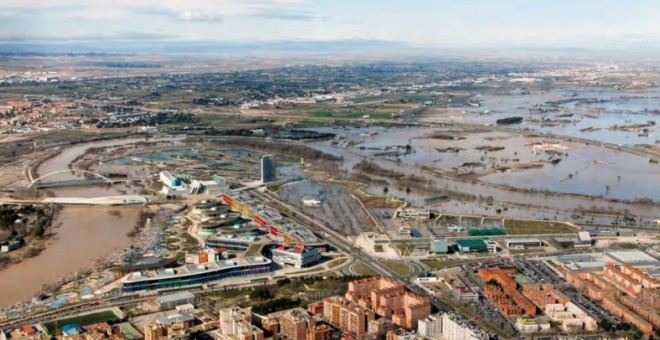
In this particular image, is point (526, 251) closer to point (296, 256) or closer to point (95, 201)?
point (296, 256)

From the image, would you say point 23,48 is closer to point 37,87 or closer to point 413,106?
point 37,87

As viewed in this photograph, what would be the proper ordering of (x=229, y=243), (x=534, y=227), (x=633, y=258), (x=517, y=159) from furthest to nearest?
(x=517, y=159) < (x=534, y=227) < (x=229, y=243) < (x=633, y=258)

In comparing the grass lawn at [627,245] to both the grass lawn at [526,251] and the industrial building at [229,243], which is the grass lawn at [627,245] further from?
the industrial building at [229,243]

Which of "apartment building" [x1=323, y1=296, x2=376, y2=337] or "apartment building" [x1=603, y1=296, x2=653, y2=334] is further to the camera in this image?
"apartment building" [x1=603, y1=296, x2=653, y2=334]

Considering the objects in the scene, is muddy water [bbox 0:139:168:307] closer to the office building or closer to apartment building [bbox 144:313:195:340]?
the office building

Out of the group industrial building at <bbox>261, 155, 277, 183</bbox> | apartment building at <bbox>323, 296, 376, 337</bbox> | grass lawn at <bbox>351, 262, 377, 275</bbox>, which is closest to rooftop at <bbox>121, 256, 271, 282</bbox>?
grass lawn at <bbox>351, 262, 377, 275</bbox>

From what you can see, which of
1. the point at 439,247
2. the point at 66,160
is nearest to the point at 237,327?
the point at 439,247

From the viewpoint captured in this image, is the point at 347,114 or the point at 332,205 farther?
the point at 347,114

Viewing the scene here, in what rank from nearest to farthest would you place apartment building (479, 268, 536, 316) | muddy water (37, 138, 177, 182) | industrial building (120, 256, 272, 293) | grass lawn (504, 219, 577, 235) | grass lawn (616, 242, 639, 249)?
apartment building (479, 268, 536, 316) < industrial building (120, 256, 272, 293) < grass lawn (616, 242, 639, 249) < grass lawn (504, 219, 577, 235) < muddy water (37, 138, 177, 182)
